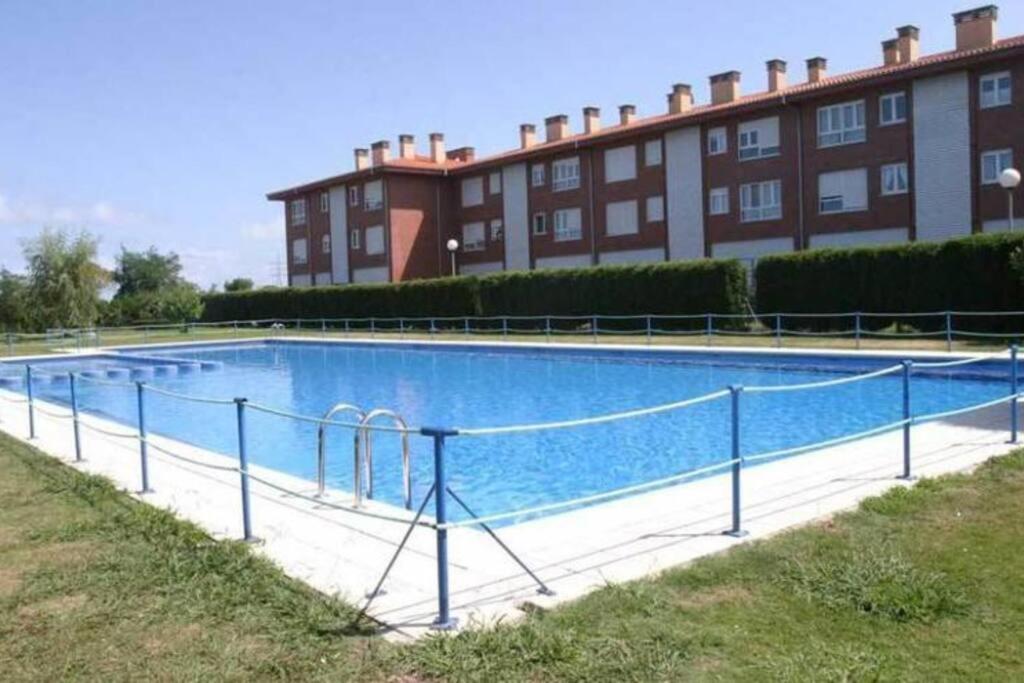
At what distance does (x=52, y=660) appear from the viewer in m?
4.38

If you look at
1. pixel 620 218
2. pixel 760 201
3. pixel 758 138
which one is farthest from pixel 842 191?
pixel 620 218

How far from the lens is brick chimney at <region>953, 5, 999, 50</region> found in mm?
32344

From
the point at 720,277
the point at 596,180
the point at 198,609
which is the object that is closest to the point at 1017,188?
the point at 720,277

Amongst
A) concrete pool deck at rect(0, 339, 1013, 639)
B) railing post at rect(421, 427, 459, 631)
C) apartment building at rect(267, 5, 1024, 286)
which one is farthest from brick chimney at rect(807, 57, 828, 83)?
railing post at rect(421, 427, 459, 631)

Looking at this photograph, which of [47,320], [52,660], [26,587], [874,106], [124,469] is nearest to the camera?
[52,660]

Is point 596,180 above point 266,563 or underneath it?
above

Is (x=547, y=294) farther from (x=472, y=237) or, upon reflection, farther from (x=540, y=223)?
(x=472, y=237)

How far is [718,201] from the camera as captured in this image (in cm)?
3806

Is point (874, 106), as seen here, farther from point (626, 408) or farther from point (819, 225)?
point (626, 408)

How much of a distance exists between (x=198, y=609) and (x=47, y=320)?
4834cm

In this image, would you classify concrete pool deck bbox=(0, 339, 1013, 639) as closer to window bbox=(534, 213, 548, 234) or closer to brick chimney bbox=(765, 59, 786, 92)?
brick chimney bbox=(765, 59, 786, 92)

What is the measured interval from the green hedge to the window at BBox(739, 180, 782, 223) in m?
7.29

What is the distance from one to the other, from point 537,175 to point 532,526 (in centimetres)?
4076

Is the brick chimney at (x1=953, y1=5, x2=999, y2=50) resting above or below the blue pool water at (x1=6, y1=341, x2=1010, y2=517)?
Answer: above
